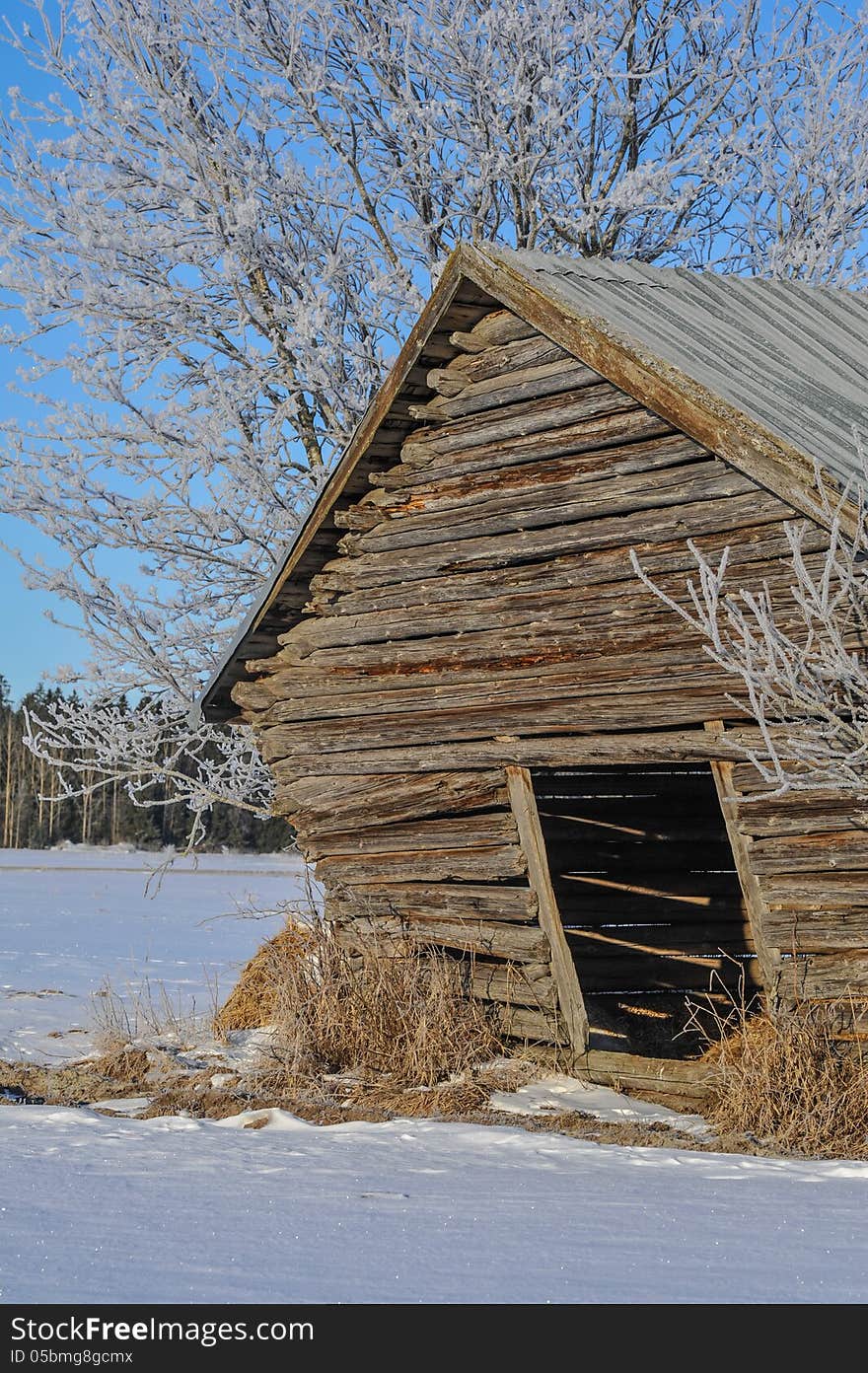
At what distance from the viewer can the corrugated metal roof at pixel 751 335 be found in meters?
7.08

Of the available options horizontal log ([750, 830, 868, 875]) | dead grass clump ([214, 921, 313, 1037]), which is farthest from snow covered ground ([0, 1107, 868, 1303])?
dead grass clump ([214, 921, 313, 1037])

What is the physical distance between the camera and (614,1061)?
8156 millimetres

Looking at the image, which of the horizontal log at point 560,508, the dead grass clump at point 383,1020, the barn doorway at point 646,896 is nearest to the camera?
the horizontal log at point 560,508

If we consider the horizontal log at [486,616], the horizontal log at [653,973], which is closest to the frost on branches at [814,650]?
the horizontal log at [486,616]

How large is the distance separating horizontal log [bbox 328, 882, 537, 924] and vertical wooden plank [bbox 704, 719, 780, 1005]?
4.84 ft

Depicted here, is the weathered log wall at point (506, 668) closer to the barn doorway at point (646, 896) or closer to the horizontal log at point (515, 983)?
the horizontal log at point (515, 983)

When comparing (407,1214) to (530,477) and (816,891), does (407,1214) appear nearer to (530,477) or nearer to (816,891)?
(816,891)

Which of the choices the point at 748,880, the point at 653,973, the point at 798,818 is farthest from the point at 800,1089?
the point at 653,973

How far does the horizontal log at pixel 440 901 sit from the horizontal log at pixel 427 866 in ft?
0.19

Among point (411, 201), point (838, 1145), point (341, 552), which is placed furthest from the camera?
point (411, 201)

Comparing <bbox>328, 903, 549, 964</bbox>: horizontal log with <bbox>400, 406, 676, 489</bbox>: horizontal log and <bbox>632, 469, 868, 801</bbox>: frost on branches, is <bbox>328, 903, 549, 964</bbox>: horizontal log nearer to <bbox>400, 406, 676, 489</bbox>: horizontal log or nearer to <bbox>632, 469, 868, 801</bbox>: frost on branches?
<bbox>632, 469, 868, 801</bbox>: frost on branches

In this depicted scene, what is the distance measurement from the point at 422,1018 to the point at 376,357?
7570mm

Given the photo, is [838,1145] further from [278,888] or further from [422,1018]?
[278,888]
